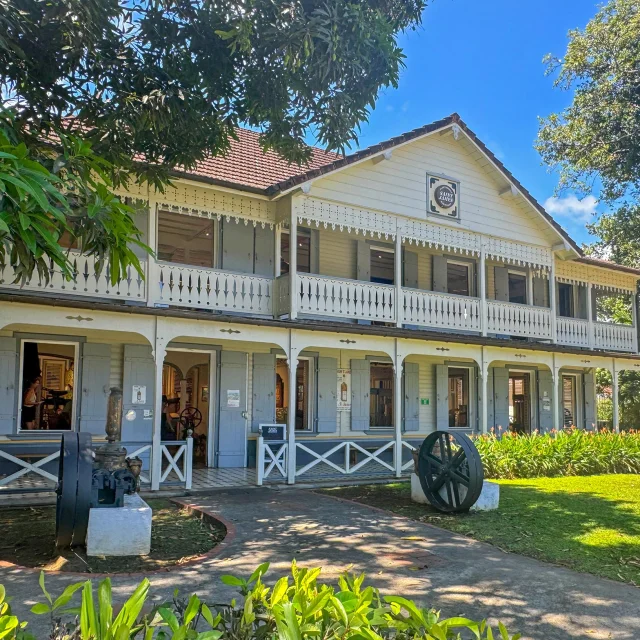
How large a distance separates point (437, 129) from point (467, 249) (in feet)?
10.1

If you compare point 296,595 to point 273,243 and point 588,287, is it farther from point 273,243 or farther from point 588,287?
point 588,287

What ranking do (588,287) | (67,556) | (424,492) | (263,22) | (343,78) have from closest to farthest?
(67,556) → (263,22) → (343,78) → (424,492) → (588,287)

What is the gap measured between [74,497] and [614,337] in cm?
1735

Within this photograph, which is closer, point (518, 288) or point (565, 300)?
point (518, 288)

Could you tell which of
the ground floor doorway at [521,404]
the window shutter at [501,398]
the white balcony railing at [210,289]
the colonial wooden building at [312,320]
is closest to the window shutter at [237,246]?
the colonial wooden building at [312,320]

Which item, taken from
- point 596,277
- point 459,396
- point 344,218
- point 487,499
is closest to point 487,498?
point 487,499

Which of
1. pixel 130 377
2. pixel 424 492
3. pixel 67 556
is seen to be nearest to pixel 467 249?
pixel 424 492

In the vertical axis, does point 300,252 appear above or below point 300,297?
above

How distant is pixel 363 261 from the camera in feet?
51.2

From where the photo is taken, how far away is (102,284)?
11258 millimetres

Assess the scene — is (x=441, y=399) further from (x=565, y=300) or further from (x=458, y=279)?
(x=565, y=300)

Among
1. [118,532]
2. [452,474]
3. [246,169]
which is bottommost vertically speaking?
[118,532]

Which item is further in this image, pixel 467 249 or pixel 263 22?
pixel 467 249

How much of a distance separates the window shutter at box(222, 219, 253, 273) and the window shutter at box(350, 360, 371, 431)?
3791 mm
